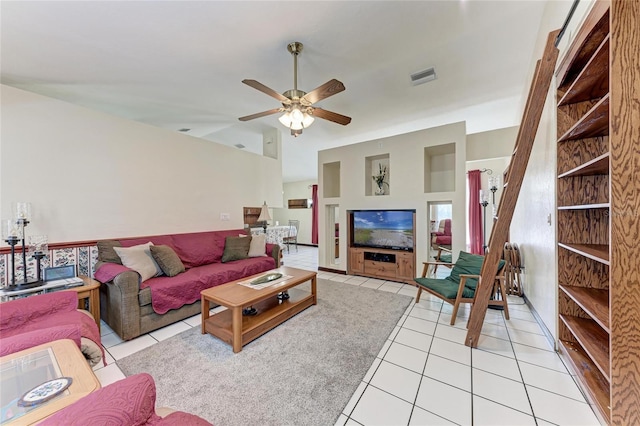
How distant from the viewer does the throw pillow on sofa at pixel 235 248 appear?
3.66 metres

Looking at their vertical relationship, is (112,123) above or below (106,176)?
above

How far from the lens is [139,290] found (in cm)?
233

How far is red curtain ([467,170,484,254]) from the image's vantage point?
5.78 m

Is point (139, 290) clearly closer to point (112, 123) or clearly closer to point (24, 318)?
point (24, 318)

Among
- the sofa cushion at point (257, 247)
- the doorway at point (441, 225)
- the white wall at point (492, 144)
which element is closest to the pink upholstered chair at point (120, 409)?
the sofa cushion at point (257, 247)

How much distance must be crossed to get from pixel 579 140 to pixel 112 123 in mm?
4799

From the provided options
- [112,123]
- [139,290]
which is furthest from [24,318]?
[112,123]

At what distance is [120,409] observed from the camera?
694 millimetres

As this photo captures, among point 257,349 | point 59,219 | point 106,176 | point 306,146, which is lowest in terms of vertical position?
point 257,349

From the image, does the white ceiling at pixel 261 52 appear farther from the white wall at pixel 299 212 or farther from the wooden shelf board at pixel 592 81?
the white wall at pixel 299 212

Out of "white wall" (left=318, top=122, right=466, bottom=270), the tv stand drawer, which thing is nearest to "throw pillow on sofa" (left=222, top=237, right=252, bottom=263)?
"white wall" (left=318, top=122, right=466, bottom=270)

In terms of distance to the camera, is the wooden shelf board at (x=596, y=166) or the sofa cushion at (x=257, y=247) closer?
the wooden shelf board at (x=596, y=166)

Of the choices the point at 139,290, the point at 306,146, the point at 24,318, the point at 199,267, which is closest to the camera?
the point at 24,318

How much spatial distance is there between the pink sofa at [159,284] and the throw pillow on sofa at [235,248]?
109mm
